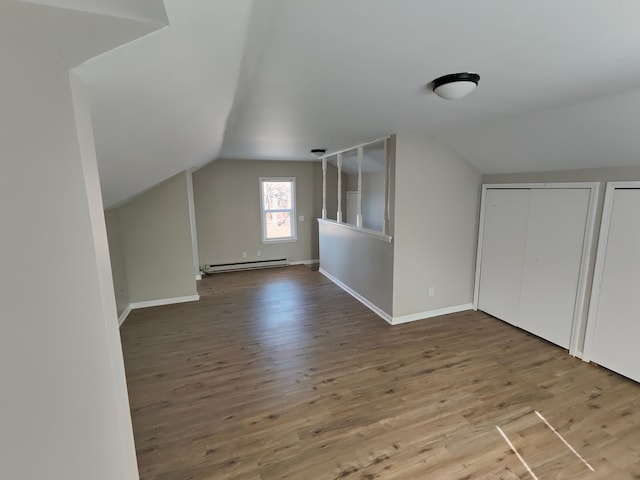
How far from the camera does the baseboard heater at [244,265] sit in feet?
20.8

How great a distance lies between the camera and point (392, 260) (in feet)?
12.2

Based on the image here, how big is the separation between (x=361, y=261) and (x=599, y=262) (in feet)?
8.62

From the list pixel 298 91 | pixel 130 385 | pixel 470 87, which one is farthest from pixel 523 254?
pixel 130 385

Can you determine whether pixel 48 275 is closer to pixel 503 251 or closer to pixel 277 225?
pixel 503 251

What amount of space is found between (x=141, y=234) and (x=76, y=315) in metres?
3.96

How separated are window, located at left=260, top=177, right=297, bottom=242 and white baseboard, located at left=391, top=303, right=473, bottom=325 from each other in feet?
12.0

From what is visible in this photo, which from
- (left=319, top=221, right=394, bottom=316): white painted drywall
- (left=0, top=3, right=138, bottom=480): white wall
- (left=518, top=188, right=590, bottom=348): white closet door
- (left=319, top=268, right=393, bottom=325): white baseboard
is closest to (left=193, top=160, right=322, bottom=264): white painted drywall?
(left=319, top=221, right=394, bottom=316): white painted drywall

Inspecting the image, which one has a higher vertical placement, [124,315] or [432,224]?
[432,224]

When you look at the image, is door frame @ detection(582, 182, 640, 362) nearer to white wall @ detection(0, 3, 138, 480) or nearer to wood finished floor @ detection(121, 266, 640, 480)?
wood finished floor @ detection(121, 266, 640, 480)

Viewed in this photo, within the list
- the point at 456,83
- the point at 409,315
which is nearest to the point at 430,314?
the point at 409,315

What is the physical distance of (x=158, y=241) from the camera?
4.44 meters

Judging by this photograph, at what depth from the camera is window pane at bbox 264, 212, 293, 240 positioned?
6.69 m

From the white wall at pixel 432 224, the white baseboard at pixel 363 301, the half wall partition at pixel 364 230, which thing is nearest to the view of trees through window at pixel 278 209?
the half wall partition at pixel 364 230

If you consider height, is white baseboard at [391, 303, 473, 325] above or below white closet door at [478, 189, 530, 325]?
below
